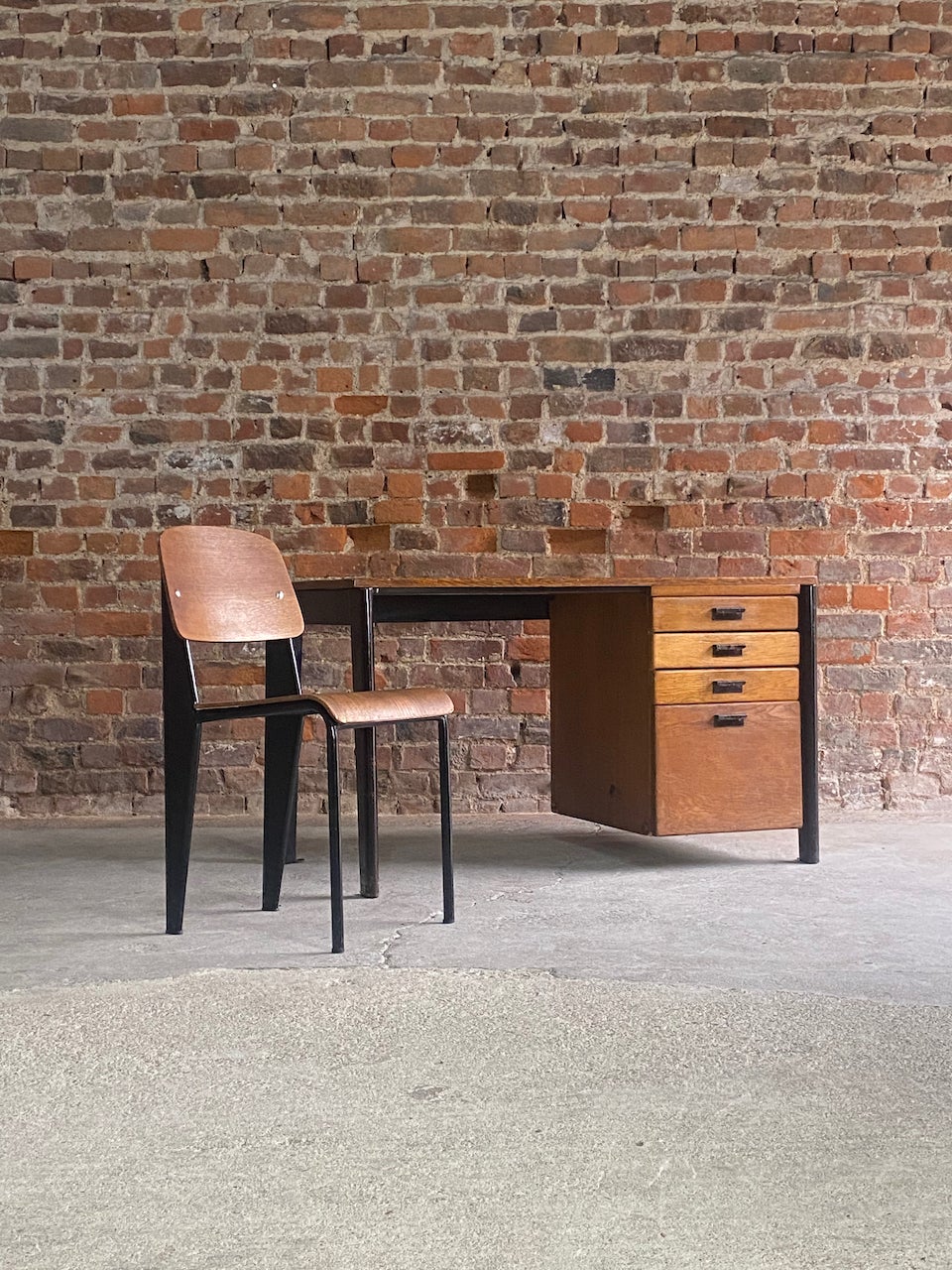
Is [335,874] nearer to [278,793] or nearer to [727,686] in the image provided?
[278,793]

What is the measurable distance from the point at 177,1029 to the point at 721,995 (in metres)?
0.89

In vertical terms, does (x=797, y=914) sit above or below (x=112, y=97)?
below

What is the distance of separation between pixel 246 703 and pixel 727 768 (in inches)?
52.8

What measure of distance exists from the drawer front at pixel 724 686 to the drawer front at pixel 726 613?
0.40ft

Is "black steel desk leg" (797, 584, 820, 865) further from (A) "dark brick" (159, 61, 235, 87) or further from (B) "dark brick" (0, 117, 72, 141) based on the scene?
(B) "dark brick" (0, 117, 72, 141)

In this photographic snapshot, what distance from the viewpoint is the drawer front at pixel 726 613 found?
3488 millimetres

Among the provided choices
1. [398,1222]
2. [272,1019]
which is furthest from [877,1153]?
[272,1019]

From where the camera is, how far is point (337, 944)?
2.59 meters

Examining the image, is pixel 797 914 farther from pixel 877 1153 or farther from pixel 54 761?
pixel 54 761

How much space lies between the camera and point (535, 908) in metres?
3.02

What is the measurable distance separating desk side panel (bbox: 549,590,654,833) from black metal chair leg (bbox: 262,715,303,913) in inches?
36.9

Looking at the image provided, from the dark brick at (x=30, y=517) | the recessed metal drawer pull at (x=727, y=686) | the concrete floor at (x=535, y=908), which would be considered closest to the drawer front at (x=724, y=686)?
the recessed metal drawer pull at (x=727, y=686)

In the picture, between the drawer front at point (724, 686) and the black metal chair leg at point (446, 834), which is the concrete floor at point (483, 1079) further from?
the drawer front at point (724, 686)

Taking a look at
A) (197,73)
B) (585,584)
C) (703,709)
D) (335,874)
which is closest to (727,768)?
(703,709)
